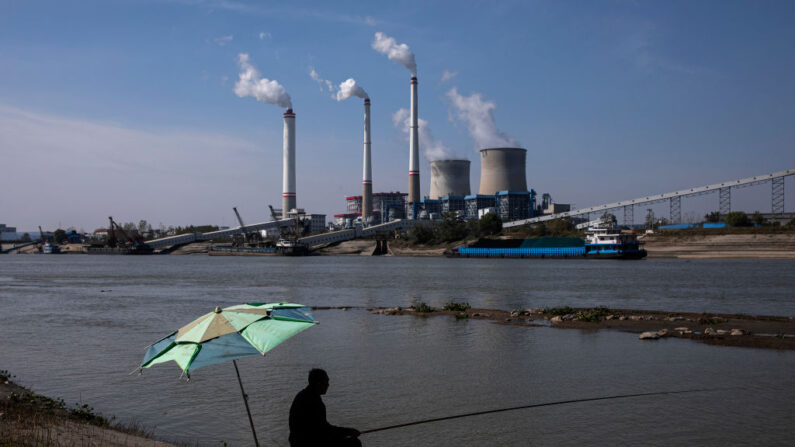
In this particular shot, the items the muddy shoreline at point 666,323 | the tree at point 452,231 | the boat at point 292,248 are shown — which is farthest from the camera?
the boat at point 292,248

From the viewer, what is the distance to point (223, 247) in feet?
499

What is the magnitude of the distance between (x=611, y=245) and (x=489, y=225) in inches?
1621

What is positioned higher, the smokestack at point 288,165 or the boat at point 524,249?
the smokestack at point 288,165

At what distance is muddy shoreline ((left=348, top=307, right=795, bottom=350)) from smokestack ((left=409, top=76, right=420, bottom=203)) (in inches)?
4713

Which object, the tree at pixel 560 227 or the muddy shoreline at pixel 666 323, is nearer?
the muddy shoreline at pixel 666 323

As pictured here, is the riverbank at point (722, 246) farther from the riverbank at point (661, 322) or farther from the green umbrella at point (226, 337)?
the green umbrella at point (226, 337)

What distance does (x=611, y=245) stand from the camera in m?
90.3

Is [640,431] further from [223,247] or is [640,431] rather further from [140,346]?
[223,247]

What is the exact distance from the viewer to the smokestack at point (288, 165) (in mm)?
154375

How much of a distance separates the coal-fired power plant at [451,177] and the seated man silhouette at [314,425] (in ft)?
511

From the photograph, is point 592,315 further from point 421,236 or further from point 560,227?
point 421,236

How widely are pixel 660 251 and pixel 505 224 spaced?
161 ft

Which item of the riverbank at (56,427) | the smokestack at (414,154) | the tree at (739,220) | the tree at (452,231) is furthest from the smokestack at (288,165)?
the riverbank at (56,427)

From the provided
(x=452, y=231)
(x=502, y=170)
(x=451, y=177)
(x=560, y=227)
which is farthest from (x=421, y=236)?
(x=451, y=177)
